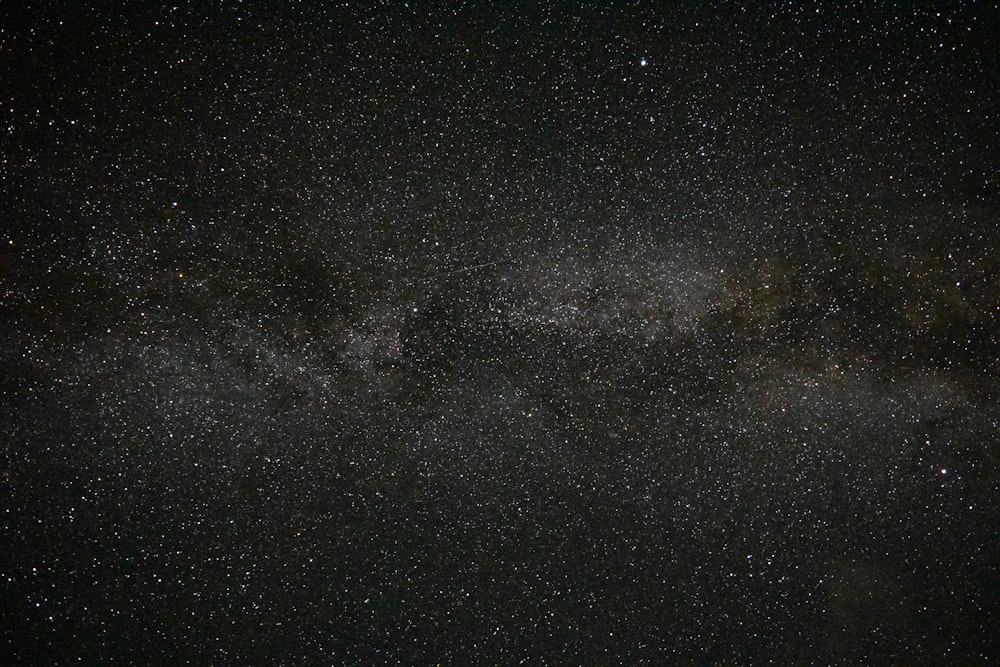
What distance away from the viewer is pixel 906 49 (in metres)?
0.92

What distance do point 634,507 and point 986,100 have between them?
1018mm

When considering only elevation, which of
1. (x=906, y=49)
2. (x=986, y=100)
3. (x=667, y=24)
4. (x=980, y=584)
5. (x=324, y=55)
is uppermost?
(x=324, y=55)

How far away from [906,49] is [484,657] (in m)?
1.44

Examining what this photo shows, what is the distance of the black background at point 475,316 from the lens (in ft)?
2.98

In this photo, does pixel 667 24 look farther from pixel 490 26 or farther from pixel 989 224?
pixel 989 224

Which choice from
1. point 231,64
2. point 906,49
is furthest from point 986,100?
point 231,64

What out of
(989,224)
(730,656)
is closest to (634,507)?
(730,656)

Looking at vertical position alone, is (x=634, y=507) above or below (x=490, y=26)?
below

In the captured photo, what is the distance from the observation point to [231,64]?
0.90m

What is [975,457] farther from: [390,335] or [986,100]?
[390,335]

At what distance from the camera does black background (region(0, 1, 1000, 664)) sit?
2.98 feet

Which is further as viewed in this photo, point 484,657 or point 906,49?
point 484,657

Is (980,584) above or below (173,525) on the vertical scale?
below

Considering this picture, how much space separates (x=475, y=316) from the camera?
94 cm
